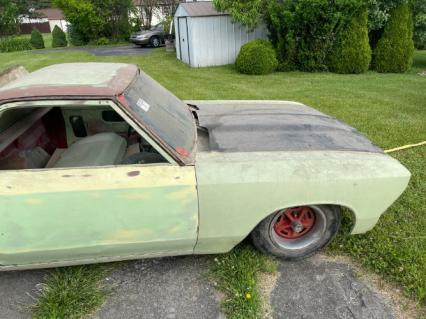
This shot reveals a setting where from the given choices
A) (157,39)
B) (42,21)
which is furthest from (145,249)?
(42,21)

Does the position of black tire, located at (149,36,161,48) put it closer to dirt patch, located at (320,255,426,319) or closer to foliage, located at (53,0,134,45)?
foliage, located at (53,0,134,45)

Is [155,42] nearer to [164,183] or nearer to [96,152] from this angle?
[96,152]

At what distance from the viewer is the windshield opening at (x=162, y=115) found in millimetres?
2164

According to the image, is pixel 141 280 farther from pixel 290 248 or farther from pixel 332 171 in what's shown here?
pixel 332 171

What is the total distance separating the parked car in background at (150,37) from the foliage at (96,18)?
4433mm

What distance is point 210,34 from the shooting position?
11.7 metres

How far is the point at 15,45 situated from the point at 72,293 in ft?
80.8

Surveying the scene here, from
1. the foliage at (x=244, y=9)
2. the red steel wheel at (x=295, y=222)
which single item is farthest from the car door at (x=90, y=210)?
the foliage at (x=244, y=9)

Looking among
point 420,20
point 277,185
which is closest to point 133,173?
point 277,185

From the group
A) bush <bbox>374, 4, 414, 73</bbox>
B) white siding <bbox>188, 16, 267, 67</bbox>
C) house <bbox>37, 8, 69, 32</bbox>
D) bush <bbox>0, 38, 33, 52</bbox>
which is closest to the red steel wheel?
bush <bbox>374, 4, 414, 73</bbox>

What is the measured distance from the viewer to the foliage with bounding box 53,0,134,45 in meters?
22.2

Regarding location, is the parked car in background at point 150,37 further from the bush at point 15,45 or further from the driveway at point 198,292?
the driveway at point 198,292

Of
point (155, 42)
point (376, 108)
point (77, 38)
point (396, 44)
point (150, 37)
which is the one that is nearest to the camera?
point (376, 108)

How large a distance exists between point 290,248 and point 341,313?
21.8 inches
